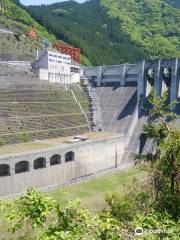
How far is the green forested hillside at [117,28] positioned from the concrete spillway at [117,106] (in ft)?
143

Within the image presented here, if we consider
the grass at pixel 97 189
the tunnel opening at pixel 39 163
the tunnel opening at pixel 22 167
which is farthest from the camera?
the tunnel opening at pixel 39 163

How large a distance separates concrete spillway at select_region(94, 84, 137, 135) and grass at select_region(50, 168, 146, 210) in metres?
12.4

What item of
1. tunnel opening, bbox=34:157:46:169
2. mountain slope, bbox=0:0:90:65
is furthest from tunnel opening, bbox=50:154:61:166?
mountain slope, bbox=0:0:90:65

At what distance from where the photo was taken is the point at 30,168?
4294 centimetres

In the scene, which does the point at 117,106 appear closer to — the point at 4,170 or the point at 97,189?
the point at 97,189

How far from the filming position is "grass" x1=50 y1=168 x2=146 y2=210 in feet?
124

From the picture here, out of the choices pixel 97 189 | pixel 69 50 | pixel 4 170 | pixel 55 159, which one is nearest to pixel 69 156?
pixel 55 159

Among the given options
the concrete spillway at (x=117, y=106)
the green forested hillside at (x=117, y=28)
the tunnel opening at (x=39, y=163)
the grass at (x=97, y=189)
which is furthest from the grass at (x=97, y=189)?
the green forested hillside at (x=117, y=28)

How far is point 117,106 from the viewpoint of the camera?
64812 millimetres

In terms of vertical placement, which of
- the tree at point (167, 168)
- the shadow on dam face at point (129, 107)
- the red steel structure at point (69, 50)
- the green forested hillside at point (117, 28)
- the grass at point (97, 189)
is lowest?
the grass at point (97, 189)

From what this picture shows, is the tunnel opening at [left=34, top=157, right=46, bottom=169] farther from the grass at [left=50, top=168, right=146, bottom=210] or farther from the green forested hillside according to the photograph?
the green forested hillside

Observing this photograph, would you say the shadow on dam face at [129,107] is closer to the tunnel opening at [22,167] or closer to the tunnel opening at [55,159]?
the tunnel opening at [55,159]

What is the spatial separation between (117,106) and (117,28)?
98927mm

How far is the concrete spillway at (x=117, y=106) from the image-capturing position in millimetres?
61469
